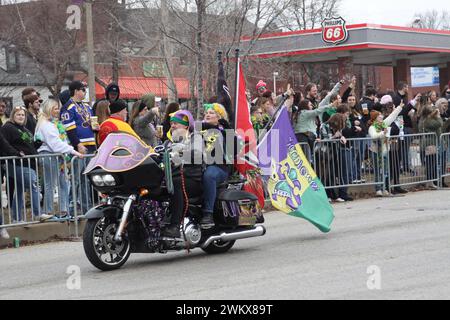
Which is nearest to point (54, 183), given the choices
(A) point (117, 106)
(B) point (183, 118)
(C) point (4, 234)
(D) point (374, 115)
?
(C) point (4, 234)

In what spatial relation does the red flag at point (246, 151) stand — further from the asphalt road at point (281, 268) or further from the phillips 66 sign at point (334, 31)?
the phillips 66 sign at point (334, 31)

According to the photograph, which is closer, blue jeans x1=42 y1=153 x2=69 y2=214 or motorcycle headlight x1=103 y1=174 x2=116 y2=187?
motorcycle headlight x1=103 y1=174 x2=116 y2=187

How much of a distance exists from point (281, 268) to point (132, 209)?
69.6 inches

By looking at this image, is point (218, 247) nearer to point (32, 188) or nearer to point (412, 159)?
point (32, 188)

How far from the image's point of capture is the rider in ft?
32.6

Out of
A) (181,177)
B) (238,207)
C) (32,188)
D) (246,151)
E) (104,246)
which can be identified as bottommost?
(104,246)

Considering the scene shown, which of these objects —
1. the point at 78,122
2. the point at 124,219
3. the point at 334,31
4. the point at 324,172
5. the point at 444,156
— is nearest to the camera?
the point at 124,219

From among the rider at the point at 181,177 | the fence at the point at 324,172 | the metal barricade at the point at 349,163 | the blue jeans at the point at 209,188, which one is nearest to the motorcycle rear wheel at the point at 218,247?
the blue jeans at the point at 209,188

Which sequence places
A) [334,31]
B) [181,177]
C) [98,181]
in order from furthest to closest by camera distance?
[334,31], [181,177], [98,181]

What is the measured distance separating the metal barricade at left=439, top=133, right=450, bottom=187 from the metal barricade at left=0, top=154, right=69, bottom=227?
928 cm

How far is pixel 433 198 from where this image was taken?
1658 cm

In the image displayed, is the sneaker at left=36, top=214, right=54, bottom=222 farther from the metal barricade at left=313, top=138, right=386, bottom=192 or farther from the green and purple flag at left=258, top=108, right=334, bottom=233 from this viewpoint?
the metal barricade at left=313, top=138, right=386, bottom=192

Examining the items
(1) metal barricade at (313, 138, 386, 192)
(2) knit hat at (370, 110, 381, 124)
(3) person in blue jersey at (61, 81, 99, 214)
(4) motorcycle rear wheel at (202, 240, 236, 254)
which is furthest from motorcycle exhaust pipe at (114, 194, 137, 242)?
(2) knit hat at (370, 110, 381, 124)

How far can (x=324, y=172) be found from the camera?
53.7 ft
